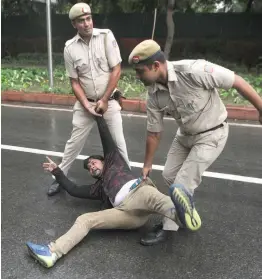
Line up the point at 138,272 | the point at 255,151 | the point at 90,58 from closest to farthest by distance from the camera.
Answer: the point at 138,272 < the point at 90,58 < the point at 255,151

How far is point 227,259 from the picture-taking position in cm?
292

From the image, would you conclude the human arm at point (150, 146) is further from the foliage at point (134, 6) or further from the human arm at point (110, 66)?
the foliage at point (134, 6)

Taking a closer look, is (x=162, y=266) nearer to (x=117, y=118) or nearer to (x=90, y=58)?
(x=117, y=118)

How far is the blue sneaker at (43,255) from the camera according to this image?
2.82 meters

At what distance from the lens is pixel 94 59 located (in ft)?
12.4

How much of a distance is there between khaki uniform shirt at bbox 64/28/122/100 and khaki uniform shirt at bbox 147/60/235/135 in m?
0.86

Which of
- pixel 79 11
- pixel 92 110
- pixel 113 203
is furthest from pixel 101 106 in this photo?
pixel 113 203

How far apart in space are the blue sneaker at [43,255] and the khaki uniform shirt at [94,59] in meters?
1.56

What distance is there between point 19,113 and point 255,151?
4550mm

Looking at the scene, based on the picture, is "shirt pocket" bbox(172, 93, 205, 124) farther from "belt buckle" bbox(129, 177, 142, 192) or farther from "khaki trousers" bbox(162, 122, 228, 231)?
"belt buckle" bbox(129, 177, 142, 192)

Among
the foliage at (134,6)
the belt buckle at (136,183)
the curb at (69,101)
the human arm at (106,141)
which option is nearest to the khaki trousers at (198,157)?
the belt buckle at (136,183)

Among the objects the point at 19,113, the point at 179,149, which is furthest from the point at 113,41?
the point at 19,113

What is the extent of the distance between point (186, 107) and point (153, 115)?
0.30 m

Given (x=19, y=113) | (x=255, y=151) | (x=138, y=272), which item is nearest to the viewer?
(x=138, y=272)
